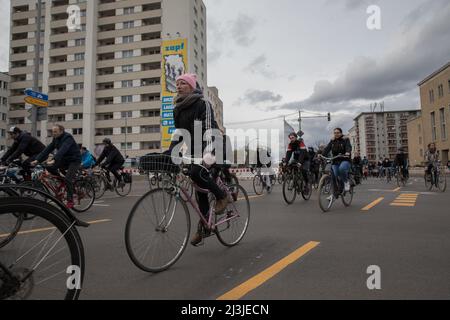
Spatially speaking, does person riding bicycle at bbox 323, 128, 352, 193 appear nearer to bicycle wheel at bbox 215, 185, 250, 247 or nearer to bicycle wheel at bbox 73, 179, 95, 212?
bicycle wheel at bbox 215, 185, 250, 247

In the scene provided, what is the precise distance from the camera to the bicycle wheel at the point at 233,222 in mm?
3886

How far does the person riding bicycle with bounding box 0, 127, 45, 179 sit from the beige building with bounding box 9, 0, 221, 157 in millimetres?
47993

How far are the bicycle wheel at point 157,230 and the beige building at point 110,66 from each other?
53028 millimetres

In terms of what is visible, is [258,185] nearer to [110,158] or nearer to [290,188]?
[290,188]

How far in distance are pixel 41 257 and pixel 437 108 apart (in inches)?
2858

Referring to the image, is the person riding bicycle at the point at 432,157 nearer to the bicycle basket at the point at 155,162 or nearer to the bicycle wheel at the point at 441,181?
the bicycle wheel at the point at 441,181

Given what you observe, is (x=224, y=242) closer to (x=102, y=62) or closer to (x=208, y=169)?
(x=208, y=169)

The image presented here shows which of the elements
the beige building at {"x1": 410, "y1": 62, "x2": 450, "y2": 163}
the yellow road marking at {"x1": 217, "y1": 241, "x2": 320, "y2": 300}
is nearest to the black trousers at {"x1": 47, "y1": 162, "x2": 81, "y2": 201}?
the yellow road marking at {"x1": 217, "y1": 241, "x2": 320, "y2": 300}

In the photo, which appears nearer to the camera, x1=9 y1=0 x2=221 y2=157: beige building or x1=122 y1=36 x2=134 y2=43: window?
x1=9 y1=0 x2=221 y2=157: beige building

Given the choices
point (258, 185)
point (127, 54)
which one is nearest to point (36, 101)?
point (258, 185)

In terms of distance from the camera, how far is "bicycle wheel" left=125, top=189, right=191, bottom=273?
2822 mm

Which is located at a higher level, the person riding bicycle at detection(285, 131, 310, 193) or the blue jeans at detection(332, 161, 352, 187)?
the person riding bicycle at detection(285, 131, 310, 193)

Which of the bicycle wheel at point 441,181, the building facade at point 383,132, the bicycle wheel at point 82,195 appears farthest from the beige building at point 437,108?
the building facade at point 383,132
